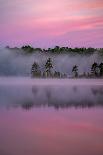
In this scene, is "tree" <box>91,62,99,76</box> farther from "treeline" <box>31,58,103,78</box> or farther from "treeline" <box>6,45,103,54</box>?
"treeline" <box>6,45,103,54</box>

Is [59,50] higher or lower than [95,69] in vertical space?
higher

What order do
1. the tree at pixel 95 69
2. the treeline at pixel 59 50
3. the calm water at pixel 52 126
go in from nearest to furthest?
the calm water at pixel 52 126 < the tree at pixel 95 69 < the treeline at pixel 59 50

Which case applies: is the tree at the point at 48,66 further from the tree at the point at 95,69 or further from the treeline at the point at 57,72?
the tree at the point at 95,69

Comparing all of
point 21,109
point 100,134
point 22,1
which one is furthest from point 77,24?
point 100,134

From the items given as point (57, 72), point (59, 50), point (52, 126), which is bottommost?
point (52, 126)

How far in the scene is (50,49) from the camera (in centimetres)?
554

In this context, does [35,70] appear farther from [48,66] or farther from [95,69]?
[95,69]

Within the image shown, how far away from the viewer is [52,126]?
9.39 feet

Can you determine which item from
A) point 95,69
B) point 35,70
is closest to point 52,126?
point 95,69

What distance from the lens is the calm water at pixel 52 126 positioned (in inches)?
88.2

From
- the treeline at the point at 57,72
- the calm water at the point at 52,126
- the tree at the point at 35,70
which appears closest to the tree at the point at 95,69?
A: the treeline at the point at 57,72

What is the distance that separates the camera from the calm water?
224cm

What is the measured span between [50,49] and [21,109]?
81.4 inches

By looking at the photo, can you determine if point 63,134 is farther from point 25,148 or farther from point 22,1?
point 22,1
